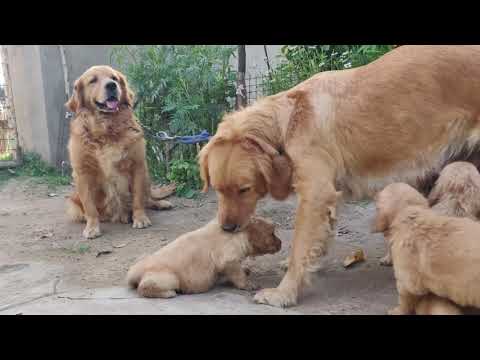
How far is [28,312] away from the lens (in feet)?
10.2

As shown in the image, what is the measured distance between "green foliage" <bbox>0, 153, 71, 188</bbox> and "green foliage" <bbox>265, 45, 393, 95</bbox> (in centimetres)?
431

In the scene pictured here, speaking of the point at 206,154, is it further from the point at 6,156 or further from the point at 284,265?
the point at 6,156

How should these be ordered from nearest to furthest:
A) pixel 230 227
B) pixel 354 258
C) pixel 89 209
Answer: pixel 230 227, pixel 354 258, pixel 89 209

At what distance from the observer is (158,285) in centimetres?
338

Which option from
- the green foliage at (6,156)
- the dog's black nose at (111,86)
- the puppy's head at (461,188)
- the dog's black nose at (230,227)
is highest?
the dog's black nose at (111,86)

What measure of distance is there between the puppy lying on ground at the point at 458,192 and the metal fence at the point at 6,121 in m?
9.11

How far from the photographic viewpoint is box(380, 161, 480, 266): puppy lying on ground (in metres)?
3.13

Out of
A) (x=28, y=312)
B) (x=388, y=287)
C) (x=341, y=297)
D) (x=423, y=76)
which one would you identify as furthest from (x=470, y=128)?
(x=28, y=312)

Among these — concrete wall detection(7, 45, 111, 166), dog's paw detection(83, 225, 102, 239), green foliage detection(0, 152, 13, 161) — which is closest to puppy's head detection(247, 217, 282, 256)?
dog's paw detection(83, 225, 102, 239)

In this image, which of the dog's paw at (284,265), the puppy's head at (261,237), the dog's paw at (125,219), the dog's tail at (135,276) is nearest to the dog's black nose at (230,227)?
the puppy's head at (261,237)

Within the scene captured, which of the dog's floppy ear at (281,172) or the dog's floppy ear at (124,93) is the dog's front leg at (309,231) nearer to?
the dog's floppy ear at (281,172)

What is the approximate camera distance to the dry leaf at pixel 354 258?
4.21 meters

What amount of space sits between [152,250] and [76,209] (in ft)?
6.01

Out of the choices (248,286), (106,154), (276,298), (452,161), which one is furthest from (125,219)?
(452,161)
